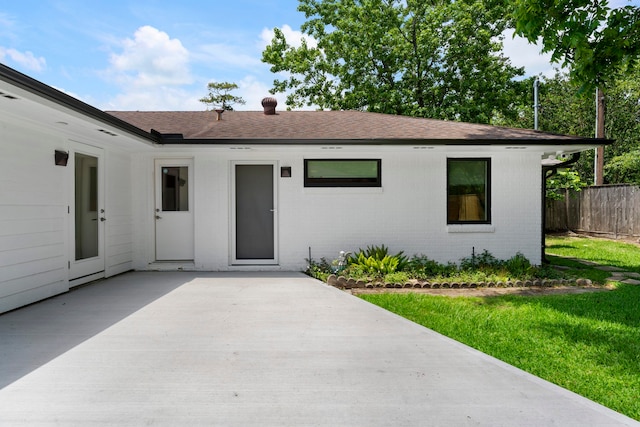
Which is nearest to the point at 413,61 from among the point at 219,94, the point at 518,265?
the point at 518,265

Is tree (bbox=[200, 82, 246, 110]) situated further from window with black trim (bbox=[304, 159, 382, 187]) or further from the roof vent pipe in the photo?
window with black trim (bbox=[304, 159, 382, 187])

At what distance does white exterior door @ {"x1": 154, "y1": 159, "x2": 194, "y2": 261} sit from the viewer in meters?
7.57

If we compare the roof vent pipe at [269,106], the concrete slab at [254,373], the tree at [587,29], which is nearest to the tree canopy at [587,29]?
the tree at [587,29]

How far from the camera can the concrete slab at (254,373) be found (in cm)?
240

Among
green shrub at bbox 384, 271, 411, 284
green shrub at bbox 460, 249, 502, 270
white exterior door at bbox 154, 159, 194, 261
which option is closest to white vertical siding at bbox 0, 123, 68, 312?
white exterior door at bbox 154, 159, 194, 261

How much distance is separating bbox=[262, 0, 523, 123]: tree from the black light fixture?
14736 mm

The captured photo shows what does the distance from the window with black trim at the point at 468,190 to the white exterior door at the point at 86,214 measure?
260 inches

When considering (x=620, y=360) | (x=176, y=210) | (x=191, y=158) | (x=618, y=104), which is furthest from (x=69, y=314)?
(x=618, y=104)

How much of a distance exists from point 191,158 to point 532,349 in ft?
21.7

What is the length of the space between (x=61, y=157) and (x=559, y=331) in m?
7.04

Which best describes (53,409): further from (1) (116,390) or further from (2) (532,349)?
(2) (532,349)

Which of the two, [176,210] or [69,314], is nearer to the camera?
[69,314]

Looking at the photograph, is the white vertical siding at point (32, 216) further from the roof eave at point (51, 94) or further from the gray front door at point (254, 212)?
the gray front door at point (254, 212)

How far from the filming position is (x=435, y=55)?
728 inches
